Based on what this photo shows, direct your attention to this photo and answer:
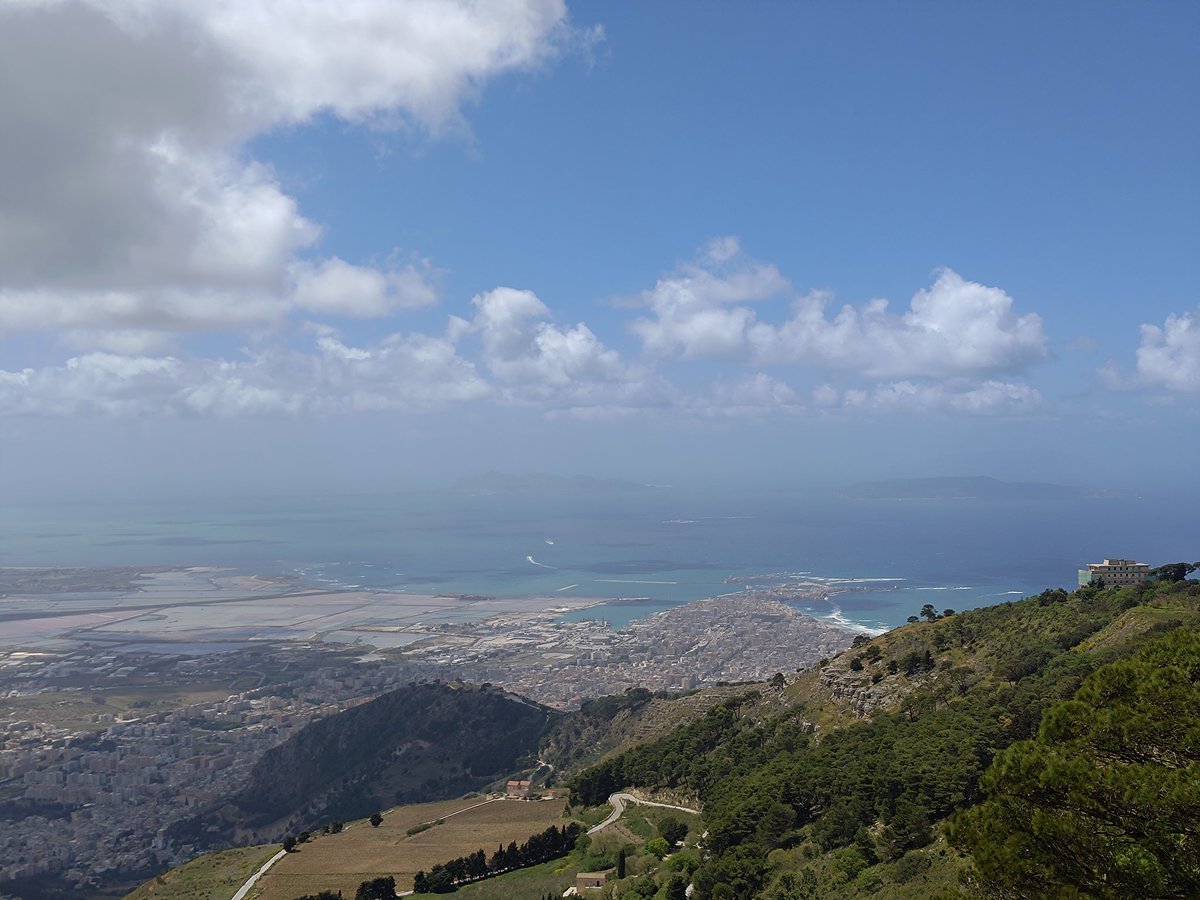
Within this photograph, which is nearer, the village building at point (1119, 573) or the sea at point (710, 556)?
the village building at point (1119, 573)

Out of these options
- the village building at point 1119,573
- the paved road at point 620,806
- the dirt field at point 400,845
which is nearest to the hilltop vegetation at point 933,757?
the paved road at point 620,806

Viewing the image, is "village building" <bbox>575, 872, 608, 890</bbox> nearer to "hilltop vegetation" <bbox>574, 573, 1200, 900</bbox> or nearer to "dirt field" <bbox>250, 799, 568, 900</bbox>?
"hilltop vegetation" <bbox>574, 573, 1200, 900</bbox>

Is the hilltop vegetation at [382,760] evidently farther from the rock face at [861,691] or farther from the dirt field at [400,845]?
the rock face at [861,691]

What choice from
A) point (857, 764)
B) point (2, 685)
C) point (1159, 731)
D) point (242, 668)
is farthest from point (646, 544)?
point (1159, 731)

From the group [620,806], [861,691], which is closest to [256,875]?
[620,806]

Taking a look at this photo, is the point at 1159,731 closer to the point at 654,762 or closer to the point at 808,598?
the point at 654,762

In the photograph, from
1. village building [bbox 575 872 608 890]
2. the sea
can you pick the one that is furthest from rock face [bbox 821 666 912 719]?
the sea

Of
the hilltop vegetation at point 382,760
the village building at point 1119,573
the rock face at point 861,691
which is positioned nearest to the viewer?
the rock face at point 861,691
